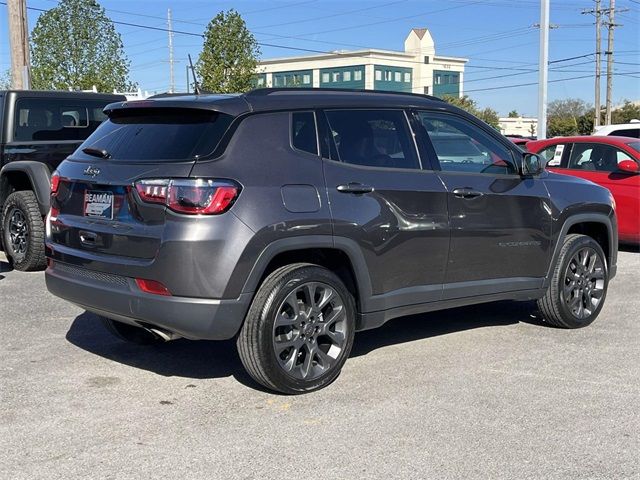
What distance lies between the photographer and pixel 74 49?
25.0m

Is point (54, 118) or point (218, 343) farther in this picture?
point (54, 118)

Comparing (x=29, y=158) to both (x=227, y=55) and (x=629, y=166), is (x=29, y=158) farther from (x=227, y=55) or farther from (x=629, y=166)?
(x=227, y=55)

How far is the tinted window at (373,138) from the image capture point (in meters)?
4.99

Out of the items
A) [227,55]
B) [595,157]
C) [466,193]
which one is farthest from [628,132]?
[227,55]

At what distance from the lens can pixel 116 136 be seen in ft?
16.3

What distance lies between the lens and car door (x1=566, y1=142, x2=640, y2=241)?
399 inches

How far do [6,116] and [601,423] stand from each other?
7.28 m

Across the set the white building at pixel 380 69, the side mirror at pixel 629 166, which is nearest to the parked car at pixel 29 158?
the side mirror at pixel 629 166

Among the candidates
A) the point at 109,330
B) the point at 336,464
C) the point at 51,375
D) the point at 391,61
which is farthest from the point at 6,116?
the point at 391,61

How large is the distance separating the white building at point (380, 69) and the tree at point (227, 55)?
171 feet

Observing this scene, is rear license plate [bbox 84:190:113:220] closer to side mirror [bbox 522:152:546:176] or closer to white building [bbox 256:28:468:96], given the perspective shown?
side mirror [bbox 522:152:546:176]

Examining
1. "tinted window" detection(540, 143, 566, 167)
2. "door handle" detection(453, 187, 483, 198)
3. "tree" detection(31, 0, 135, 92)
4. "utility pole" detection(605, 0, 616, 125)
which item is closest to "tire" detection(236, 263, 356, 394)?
"door handle" detection(453, 187, 483, 198)

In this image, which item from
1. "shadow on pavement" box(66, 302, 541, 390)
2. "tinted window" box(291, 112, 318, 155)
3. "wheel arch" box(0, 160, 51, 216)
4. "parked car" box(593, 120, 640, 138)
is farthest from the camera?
"parked car" box(593, 120, 640, 138)

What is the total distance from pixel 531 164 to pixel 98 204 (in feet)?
10.6
